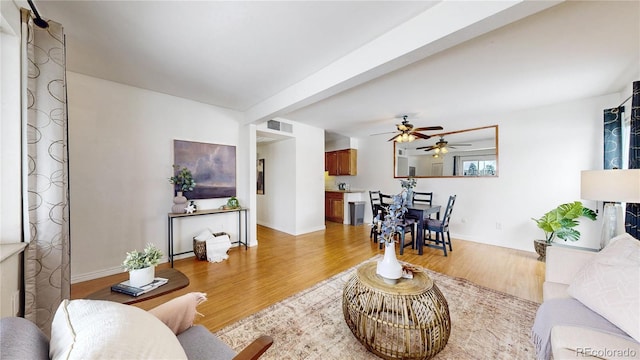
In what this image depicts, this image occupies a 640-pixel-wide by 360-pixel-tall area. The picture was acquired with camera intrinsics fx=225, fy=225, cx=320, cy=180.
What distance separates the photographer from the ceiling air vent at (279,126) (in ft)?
14.6

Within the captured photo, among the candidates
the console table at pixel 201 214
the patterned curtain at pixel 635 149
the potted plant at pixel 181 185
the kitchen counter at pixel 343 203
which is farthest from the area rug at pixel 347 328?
the kitchen counter at pixel 343 203

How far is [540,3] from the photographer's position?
4.29 feet

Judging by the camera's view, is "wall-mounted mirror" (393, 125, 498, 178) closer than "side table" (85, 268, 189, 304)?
No

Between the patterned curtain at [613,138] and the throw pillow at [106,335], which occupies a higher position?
the patterned curtain at [613,138]

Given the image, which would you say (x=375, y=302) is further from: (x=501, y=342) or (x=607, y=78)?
(x=607, y=78)

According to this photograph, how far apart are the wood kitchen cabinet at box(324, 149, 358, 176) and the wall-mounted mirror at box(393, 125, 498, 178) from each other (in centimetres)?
138

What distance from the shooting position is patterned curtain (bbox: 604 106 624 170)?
9.82 ft

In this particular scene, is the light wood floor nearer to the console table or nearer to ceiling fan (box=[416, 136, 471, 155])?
the console table

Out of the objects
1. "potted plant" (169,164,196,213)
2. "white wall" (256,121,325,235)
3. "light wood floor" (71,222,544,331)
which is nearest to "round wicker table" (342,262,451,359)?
"light wood floor" (71,222,544,331)

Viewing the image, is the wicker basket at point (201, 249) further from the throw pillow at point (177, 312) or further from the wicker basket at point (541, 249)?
the wicker basket at point (541, 249)

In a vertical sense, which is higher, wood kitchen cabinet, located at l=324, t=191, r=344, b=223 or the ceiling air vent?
the ceiling air vent

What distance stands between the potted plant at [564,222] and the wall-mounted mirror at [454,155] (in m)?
1.11

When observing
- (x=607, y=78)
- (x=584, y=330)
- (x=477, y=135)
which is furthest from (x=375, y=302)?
(x=477, y=135)

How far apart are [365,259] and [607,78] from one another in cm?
378
